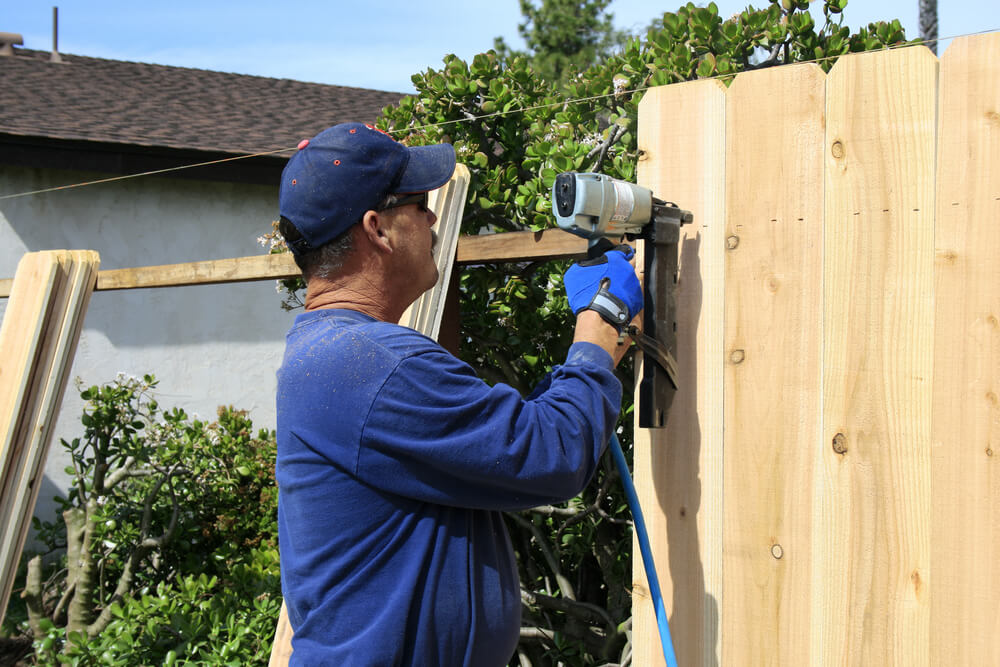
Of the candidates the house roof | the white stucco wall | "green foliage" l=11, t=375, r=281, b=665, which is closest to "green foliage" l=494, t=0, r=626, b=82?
the house roof

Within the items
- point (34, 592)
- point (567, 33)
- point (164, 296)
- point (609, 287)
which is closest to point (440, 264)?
point (609, 287)

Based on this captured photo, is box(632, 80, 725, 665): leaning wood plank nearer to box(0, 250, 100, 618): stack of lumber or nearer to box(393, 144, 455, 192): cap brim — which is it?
box(393, 144, 455, 192): cap brim

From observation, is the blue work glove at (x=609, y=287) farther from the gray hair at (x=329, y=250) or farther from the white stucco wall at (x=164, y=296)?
the white stucco wall at (x=164, y=296)

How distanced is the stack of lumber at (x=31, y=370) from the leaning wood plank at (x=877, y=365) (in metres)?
3.15

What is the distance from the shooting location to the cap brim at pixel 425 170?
1931mm

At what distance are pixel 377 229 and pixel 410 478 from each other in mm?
553

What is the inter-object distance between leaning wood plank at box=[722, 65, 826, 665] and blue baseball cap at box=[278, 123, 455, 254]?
74 centimetres

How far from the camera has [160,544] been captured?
5.44 meters

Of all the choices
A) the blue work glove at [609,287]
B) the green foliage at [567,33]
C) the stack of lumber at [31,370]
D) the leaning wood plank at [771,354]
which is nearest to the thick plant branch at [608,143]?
the leaning wood plank at [771,354]

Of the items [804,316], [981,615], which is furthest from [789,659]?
[804,316]

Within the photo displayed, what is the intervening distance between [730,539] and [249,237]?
707cm

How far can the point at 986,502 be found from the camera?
174 cm

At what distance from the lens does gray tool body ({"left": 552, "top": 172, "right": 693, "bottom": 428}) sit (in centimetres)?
190

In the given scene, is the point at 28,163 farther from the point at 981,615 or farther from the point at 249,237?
the point at 981,615
